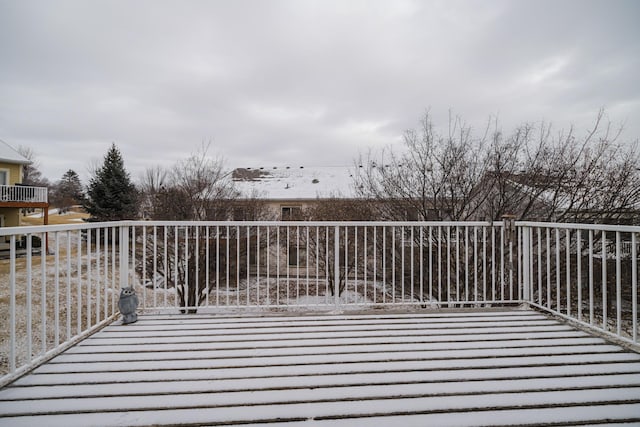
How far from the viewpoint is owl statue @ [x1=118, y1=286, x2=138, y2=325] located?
258 cm

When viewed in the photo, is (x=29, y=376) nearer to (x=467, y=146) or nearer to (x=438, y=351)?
(x=438, y=351)

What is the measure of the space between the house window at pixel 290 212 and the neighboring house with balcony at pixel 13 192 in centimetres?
962

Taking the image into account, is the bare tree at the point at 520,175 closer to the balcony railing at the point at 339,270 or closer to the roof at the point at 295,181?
the balcony railing at the point at 339,270

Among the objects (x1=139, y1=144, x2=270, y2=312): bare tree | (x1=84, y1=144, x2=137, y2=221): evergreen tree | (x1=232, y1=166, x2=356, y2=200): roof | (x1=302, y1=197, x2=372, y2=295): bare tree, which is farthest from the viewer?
(x1=84, y1=144, x2=137, y2=221): evergreen tree

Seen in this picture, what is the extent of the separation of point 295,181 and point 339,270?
33.3 feet

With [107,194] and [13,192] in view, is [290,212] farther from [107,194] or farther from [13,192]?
[13,192]

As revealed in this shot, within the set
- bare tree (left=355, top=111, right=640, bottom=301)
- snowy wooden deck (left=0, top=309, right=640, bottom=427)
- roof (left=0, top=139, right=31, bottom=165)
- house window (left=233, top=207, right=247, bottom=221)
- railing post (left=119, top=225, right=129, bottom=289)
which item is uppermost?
roof (left=0, top=139, right=31, bottom=165)

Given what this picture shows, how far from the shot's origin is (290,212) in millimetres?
13344

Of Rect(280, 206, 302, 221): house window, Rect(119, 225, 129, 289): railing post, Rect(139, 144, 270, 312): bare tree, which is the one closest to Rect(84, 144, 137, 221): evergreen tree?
Rect(139, 144, 270, 312): bare tree

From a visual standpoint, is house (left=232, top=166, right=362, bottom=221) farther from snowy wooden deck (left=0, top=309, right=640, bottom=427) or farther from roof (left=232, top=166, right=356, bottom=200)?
snowy wooden deck (left=0, top=309, right=640, bottom=427)

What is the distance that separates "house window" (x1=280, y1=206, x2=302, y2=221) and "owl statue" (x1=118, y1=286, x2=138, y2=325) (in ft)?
29.2

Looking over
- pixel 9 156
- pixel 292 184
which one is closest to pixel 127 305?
pixel 292 184

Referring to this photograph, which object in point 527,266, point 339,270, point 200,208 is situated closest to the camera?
point 527,266

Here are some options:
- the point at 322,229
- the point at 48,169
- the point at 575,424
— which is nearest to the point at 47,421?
the point at 575,424
